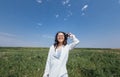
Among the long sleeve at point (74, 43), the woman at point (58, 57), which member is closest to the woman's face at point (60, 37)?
the woman at point (58, 57)

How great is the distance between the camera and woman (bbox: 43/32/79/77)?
397 centimetres

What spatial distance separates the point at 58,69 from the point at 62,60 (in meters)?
0.20

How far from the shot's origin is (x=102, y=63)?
10.7 m

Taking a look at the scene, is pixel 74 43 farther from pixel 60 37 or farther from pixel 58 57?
pixel 58 57

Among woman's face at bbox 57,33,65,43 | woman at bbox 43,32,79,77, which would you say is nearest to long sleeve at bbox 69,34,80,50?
woman at bbox 43,32,79,77

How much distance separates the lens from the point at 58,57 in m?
4.04

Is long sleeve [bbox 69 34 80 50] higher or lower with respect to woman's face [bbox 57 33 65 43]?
lower

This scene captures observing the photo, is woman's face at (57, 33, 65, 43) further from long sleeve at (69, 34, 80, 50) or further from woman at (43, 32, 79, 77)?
long sleeve at (69, 34, 80, 50)

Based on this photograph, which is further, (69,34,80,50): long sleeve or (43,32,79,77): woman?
(69,34,80,50): long sleeve

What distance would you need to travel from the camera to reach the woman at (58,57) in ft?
13.0

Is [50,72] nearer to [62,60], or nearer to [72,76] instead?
[62,60]

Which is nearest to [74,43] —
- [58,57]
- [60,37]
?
[60,37]

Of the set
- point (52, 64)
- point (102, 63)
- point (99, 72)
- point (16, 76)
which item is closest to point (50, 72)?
point (52, 64)

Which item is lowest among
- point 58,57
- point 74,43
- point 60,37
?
point 58,57
